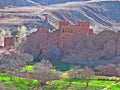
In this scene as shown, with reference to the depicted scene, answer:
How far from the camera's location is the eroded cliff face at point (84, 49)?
3615 inches

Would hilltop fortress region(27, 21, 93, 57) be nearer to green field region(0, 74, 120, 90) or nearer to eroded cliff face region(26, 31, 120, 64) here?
eroded cliff face region(26, 31, 120, 64)

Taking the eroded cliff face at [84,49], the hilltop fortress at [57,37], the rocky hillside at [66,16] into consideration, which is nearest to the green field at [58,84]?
the eroded cliff face at [84,49]

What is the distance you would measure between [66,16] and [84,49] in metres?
87.4

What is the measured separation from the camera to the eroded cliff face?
301 ft

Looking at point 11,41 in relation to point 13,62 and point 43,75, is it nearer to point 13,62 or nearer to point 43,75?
point 13,62

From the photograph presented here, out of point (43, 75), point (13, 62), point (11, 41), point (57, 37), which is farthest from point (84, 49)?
point (43, 75)

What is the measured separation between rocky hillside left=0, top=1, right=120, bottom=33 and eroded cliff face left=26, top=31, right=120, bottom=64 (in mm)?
65739

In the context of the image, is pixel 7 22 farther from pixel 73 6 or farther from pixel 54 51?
pixel 54 51

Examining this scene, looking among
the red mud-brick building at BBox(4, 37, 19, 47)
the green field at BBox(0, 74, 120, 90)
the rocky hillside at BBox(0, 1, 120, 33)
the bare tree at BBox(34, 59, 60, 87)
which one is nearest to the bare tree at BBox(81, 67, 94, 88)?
the green field at BBox(0, 74, 120, 90)

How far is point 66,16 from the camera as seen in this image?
7121 inches

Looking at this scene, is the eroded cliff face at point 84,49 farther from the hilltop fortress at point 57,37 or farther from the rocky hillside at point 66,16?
the rocky hillside at point 66,16

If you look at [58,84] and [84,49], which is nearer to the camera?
[58,84]

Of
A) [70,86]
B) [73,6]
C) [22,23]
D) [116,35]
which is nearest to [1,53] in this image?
[116,35]

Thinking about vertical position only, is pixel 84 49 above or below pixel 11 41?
below
